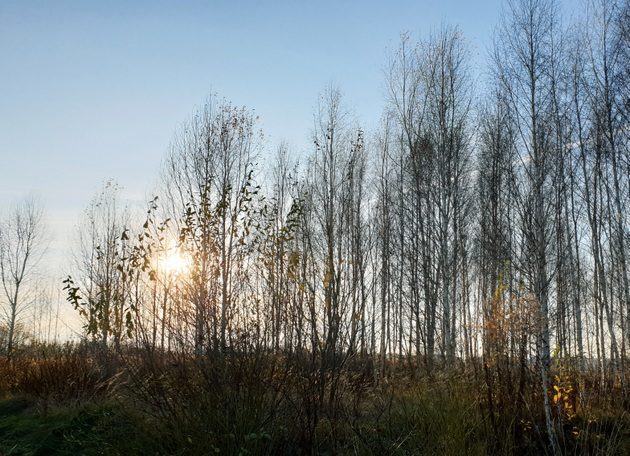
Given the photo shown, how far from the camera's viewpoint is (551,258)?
15.2m

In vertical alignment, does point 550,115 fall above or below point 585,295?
above

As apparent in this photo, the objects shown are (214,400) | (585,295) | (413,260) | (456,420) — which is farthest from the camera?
(585,295)

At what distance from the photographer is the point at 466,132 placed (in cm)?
1339

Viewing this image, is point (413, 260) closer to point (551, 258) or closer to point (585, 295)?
point (551, 258)

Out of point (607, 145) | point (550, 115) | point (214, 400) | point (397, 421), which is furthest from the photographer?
point (607, 145)

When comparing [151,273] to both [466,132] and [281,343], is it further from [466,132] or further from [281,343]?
[466,132]

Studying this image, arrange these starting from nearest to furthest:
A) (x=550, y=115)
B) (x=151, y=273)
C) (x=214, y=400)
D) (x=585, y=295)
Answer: (x=214, y=400) → (x=151, y=273) → (x=550, y=115) → (x=585, y=295)

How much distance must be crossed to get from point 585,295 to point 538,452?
1264 centimetres

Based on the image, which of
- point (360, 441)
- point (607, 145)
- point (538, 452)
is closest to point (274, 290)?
point (360, 441)

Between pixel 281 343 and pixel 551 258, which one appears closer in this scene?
pixel 281 343

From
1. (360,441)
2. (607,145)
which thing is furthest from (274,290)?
(607,145)

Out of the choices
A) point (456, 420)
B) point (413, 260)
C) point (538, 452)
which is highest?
point (413, 260)

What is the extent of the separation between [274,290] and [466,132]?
10.3 metres

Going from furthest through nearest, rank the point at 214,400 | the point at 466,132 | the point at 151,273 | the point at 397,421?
the point at 466,132
the point at 397,421
the point at 151,273
the point at 214,400
